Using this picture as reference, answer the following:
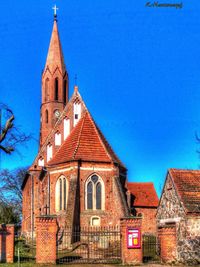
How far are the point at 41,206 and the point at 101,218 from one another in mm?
6425

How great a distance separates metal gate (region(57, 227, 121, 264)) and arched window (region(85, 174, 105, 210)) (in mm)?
2196

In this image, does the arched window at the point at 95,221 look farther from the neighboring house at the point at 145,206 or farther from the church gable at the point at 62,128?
the neighboring house at the point at 145,206

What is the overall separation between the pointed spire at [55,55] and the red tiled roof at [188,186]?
26.4 meters

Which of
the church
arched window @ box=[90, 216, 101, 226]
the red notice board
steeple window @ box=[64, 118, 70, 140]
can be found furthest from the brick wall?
steeple window @ box=[64, 118, 70, 140]

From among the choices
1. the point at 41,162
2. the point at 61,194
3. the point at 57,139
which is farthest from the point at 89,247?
the point at 41,162

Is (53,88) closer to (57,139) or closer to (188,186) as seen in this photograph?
(57,139)

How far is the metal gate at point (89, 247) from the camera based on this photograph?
76.1 ft

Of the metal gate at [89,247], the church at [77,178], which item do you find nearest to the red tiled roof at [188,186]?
the metal gate at [89,247]

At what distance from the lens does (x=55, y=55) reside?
4975cm

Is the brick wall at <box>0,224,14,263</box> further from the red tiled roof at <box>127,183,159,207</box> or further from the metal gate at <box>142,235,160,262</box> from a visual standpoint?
the red tiled roof at <box>127,183,159,207</box>

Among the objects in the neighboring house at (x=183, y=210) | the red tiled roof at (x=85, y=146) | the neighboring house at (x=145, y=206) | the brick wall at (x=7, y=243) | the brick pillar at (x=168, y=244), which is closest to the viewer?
the brick wall at (x=7, y=243)

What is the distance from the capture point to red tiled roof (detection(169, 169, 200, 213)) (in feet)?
77.8

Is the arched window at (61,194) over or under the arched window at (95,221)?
over

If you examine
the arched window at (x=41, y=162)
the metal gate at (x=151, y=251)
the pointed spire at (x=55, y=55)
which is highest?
the pointed spire at (x=55, y=55)
